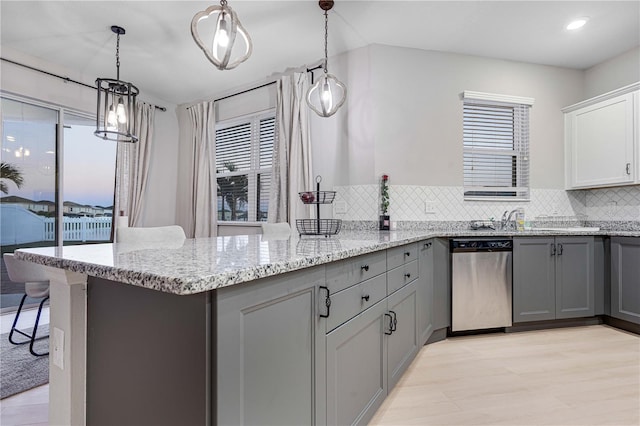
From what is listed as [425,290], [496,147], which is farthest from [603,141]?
[425,290]

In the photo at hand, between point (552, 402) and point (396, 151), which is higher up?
point (396, 151)

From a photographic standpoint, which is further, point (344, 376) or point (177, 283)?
point (344, 376)

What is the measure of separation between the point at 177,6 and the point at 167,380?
9.78 feet

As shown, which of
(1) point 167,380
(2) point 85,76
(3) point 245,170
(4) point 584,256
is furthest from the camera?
(3) point 245,170

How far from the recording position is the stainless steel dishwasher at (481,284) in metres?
2.83

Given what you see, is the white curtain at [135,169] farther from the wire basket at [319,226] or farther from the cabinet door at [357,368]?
the cabinet door at [357,368]

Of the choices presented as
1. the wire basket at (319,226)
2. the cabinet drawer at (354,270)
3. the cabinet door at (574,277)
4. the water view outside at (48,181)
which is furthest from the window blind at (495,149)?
the water view outside at (48,181)

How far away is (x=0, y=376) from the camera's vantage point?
2.18 meters

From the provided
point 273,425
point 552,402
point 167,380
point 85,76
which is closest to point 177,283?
point 167,380

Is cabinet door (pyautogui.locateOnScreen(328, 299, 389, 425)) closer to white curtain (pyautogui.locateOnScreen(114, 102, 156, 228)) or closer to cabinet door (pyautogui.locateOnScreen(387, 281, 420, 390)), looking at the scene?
cabinet door (pyautogui.locateOnScreen(387, 281, 420, 390))

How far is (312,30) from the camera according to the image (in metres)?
3.13

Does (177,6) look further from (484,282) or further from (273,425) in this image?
(484,282)

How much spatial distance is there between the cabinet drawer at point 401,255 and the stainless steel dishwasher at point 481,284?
2.32 ft

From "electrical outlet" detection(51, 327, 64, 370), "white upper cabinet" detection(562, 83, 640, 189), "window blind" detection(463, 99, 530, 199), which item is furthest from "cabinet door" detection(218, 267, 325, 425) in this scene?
"white upper cabinet" detection(562, 83, 640, 189)
